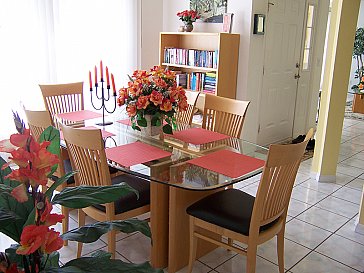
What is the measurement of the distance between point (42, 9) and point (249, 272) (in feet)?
10.8

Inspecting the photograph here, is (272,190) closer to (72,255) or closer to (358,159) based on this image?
(72,255)

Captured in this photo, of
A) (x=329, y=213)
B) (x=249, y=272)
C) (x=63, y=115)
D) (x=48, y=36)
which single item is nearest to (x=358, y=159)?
(x=329, y=213)

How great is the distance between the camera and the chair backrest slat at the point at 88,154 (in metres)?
1.95

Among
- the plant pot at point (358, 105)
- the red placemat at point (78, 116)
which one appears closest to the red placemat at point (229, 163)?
the red placemat at point (78, 116)

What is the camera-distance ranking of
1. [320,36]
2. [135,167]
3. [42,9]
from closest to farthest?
1. [135,167]
2. [42,9]
3. [320,36]

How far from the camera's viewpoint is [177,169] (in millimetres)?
2098

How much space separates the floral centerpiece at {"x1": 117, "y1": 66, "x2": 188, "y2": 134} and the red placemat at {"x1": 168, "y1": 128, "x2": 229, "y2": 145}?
0.18m

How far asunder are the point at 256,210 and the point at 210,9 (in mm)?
3163

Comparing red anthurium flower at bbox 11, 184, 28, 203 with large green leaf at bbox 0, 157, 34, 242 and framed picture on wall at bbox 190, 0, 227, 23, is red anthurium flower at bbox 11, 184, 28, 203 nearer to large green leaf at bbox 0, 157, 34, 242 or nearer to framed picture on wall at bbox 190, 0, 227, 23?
large green leaf at bbox 0, 157, 34, 242

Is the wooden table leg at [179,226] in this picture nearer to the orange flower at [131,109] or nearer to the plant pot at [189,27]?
the orange flower at [131,109]

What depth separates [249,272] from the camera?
1974 mm

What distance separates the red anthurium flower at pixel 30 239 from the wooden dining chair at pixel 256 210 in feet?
4.02

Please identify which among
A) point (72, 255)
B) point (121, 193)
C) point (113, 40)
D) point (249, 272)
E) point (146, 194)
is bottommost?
point (72, 255)

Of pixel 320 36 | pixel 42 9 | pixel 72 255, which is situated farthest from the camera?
Answer: pixel 320 36
